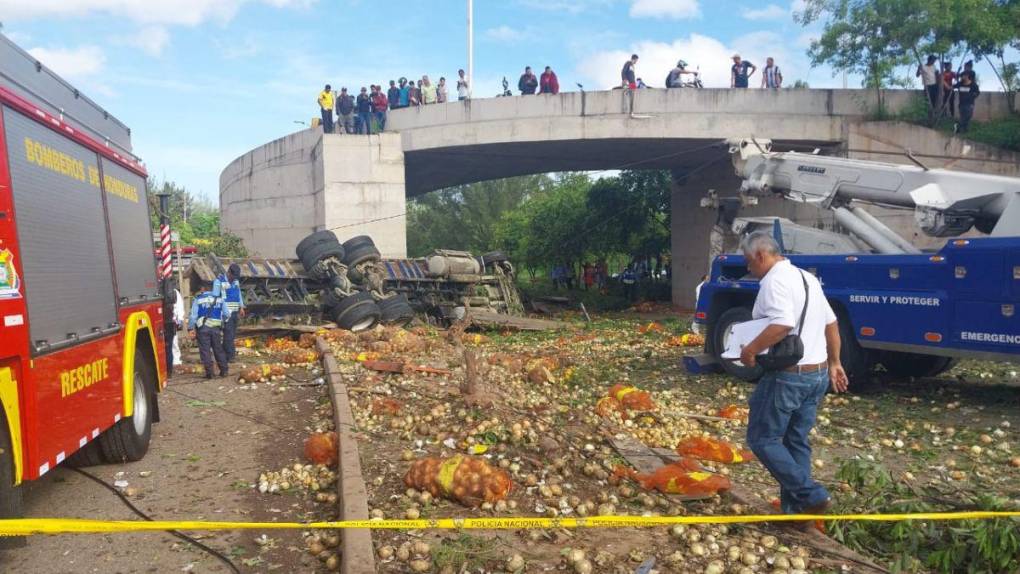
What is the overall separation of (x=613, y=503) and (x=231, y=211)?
27.4m

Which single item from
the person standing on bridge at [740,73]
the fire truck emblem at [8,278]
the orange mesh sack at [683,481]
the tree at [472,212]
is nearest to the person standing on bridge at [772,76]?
the person standing on bridge at [740,73]

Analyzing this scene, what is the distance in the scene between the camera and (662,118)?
20.5 meters

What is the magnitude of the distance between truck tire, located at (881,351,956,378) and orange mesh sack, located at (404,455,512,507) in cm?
695

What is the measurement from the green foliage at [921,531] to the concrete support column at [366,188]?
18.0 meters

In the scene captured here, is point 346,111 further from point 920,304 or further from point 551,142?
point 920,304

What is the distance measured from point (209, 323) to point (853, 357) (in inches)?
346

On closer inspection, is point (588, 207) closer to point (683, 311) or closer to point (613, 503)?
point (683, 311)

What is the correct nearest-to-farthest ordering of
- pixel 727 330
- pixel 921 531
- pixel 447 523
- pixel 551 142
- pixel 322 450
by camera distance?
1. pixel 447 523
2. pixel 921 531
3. pixel 322 450
4. pixel 727 330
5. pixel 551 142

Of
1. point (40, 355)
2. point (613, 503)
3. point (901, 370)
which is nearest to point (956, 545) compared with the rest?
point (613, 503)

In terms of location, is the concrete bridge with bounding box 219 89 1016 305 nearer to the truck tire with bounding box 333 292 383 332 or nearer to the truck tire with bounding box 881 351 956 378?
the truck tire with bounding box 333 292 383 332

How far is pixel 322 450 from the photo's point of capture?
6.32 m

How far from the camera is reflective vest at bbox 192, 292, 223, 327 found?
1098 cm

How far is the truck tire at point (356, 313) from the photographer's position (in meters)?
16.3

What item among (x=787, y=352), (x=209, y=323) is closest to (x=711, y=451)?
(x=787, y=352)
